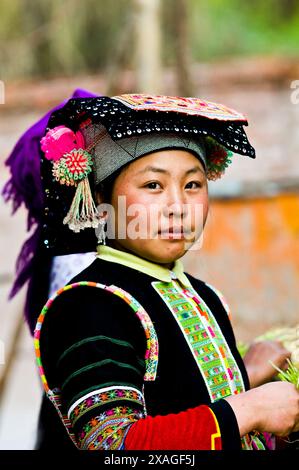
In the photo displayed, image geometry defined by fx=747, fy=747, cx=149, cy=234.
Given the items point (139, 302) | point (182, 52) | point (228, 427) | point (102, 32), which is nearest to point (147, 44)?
point (182, 52)

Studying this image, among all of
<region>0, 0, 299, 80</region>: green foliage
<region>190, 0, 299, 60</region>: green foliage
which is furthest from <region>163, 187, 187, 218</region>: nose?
<region>190, 0, 299, 60</region>: green foliage

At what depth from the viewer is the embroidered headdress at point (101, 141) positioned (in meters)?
1.50

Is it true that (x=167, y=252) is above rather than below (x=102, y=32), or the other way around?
below

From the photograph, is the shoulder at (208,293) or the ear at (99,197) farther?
the shoulder at (208,293)

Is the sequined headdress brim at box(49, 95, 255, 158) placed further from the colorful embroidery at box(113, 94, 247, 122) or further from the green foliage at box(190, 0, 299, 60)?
the green foliage at box(190, 0, 299, 60)

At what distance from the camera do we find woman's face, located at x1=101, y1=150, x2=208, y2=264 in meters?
1.52

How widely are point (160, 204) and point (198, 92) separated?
23.1ft

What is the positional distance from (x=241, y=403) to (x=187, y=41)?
3829mm

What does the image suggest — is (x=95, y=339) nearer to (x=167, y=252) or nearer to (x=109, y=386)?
(x=109, y=386)

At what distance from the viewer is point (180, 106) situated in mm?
1520

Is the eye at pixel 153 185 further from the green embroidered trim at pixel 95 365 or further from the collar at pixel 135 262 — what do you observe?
the green embroidered trim at pixel 95 365

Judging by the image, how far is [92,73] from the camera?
9.82 meters

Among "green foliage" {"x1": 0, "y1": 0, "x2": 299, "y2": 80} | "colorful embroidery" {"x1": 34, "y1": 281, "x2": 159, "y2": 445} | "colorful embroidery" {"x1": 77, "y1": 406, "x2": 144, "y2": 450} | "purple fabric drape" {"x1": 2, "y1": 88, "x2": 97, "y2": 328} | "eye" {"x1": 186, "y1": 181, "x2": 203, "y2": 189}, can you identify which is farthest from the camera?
"green foliage" {"x1": 0, "y1": 0, "x2": 299, "y2": 80}

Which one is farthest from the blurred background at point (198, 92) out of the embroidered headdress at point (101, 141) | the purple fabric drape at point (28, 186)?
the embroidered headdress at point (101, 141)
